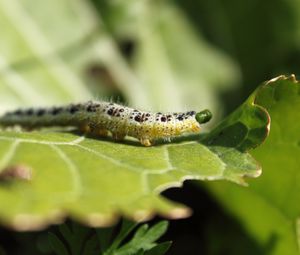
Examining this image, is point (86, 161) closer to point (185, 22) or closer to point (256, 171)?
point (256, 171)

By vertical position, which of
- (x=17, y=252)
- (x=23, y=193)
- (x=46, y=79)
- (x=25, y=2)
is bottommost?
(x=17, y=252)

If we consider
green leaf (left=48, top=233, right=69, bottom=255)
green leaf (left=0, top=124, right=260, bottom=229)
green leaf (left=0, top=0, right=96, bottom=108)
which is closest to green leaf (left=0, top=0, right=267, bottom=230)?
green leaf (left=0, top=124, right=260, bottom=229)

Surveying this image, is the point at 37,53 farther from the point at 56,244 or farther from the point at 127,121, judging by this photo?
the point at 56,244

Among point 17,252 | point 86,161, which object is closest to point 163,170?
point 86,161

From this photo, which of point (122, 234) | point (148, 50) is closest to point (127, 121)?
point (122, 234)

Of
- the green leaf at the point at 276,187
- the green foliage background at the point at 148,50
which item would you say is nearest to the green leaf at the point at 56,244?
the green leaf at the point at 276,187
